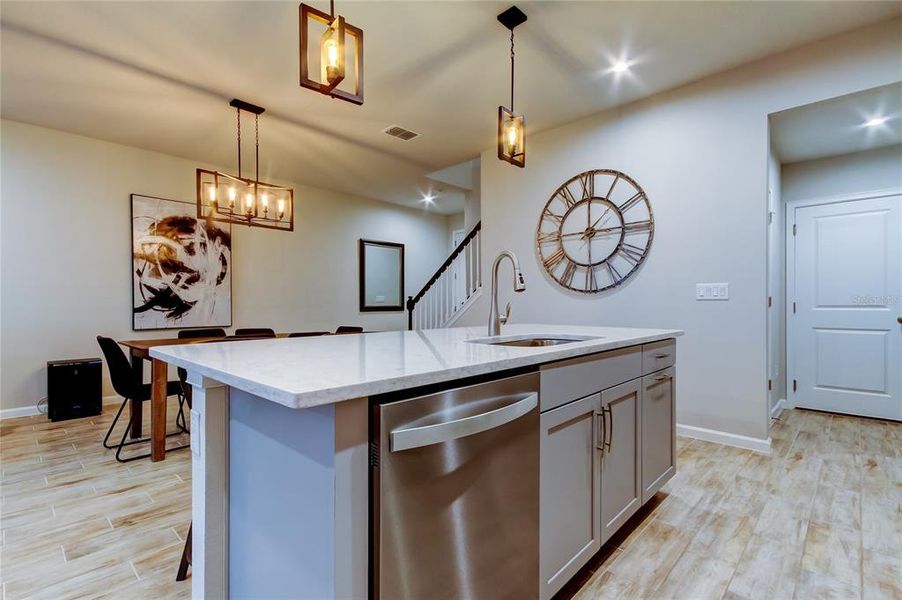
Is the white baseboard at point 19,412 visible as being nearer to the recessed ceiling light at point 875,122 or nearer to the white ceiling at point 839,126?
the white ceiling at point 839,126

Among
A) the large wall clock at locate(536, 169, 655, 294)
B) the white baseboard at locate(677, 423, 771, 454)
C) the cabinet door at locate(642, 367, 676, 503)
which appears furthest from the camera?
the large wall clock at locate(536, 169, 655, 294)

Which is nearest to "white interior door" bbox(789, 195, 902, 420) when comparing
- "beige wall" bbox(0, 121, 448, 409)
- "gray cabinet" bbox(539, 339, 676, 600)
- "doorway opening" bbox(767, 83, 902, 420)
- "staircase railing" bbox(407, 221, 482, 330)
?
"doorway opening" bbox(767, 83, 902, 420)

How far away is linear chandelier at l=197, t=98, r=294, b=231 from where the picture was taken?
11.4ft

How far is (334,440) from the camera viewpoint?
A: 844mm

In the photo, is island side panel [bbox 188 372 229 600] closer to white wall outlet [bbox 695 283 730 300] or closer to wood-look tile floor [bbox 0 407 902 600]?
wood-look tile floor [bbox 0 407 902 600]

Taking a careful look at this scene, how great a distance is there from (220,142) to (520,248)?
337 cm

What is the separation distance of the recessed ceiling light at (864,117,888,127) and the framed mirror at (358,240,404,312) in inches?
228

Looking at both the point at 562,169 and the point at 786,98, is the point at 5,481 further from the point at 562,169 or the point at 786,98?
the point at 786,98

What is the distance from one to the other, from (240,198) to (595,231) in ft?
10.4

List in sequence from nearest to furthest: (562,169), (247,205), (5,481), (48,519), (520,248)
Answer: (48,519) → (5,481) → (247,205) → (562,169) → (520,248)

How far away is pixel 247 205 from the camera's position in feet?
12.1

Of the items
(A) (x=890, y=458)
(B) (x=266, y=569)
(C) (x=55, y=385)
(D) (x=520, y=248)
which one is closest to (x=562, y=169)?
A: (D) (x=520, y=248)

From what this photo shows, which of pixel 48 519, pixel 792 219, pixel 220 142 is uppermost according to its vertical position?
pixel 220 142

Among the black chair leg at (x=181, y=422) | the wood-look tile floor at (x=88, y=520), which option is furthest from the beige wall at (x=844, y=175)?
the black chair leg at (x=181, y=422)
